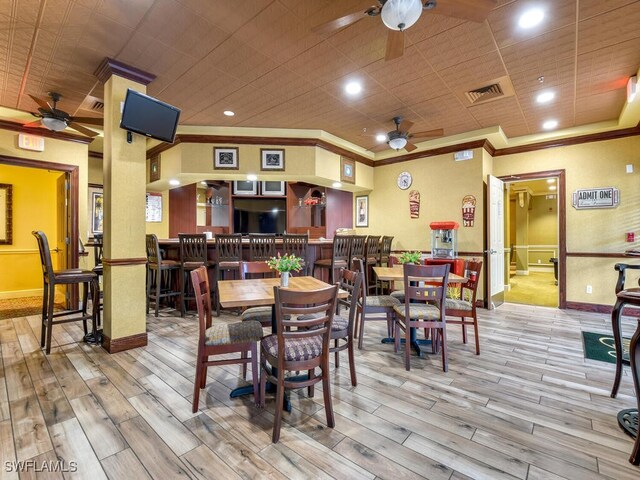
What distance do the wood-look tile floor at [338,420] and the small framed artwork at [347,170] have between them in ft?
12.6

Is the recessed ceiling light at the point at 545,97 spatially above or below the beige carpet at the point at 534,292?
above

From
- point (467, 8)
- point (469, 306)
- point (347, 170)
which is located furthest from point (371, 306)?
point (347, 170)

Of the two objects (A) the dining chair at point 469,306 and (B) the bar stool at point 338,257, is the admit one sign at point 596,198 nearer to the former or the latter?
(A) the dining chair at point 469,306

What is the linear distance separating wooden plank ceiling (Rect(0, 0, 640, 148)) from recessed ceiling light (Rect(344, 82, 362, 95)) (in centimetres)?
8

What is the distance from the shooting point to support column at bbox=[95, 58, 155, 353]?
3.06 metres

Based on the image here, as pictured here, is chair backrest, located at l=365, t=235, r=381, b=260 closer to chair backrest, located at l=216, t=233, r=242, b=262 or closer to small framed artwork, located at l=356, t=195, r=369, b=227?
small framed artwork, located at l=356, t=195, r=369, b=227

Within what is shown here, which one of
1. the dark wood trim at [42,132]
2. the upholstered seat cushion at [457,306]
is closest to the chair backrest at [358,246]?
the upholstered seat cushion at [457,306]

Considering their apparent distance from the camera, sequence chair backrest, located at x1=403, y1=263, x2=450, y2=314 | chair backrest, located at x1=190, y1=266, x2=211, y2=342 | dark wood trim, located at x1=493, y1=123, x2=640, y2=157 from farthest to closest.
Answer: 1. dark wood trim, located at x1=493, y1=123, x2=640, y2=157
2. chair backrest, located at x1=403, y1=263, x2=450, y2=314
3. chair backrest, located at x1=190, y1=266, x2=211, y2=342

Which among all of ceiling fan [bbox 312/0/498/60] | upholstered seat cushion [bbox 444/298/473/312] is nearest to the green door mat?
upholstered seat cushion [bbox 444/298/473/312]

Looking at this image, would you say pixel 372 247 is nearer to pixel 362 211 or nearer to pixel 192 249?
pixel 362 211

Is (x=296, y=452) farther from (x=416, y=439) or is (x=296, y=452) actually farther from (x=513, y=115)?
(x=513, y=115)

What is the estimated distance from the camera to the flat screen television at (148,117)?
3004mm

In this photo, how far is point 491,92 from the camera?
3.85 meters

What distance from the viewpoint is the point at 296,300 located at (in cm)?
166
